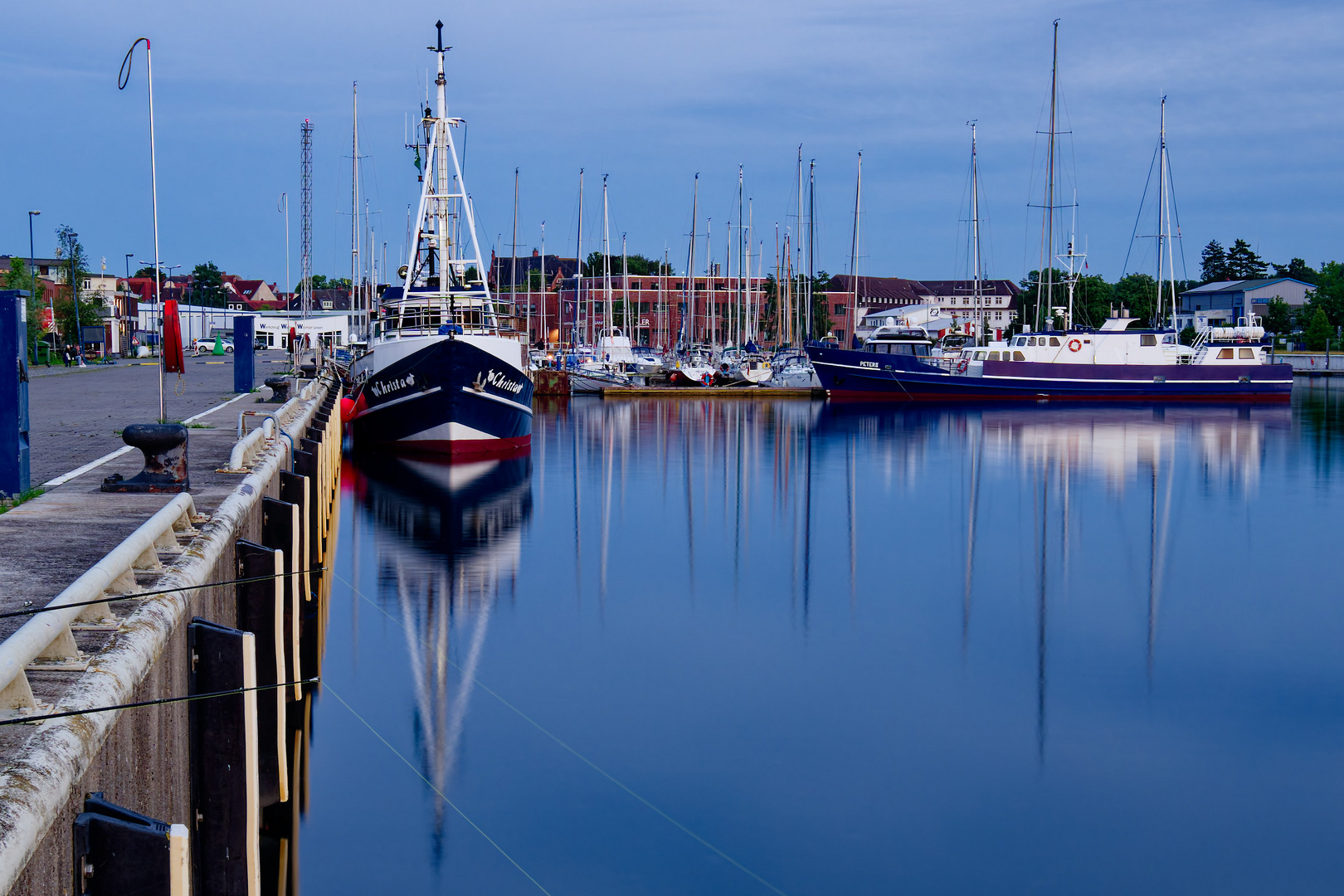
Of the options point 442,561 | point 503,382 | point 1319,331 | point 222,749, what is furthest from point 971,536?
point 1319,331

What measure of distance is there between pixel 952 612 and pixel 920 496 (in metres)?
13.8

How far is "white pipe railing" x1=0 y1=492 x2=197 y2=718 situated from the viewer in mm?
4953

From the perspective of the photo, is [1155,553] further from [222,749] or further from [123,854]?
[123,854]

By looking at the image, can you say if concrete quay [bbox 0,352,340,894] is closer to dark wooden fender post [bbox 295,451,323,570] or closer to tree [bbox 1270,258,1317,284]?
dark wooden fender post [bbox 295,451,323,570]

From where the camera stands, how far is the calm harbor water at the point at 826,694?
10117 mm

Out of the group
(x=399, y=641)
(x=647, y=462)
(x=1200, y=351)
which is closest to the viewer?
(x=399, y=641)

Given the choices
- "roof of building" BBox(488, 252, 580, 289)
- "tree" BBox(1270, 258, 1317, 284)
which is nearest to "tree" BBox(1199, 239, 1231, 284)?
"tree" BBox(1270, 258, 1317, 284)

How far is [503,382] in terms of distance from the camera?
3562cm

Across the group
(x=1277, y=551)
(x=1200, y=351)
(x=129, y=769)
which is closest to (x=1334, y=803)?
(x=129, y=769)

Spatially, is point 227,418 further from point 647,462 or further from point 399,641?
point 647,462

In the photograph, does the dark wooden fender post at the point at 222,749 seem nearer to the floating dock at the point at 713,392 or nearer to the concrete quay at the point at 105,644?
the concrete quay at the point at 105,644

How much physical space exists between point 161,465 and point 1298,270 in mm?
189325

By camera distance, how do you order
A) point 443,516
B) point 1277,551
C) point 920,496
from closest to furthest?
point 1277,551 → point 443,516 → point 920,496

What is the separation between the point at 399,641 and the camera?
55.4 feet
